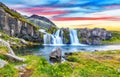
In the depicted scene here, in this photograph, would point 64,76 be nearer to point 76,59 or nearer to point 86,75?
point 86,75

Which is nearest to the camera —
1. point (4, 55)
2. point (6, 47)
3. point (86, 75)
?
point (86, 75)

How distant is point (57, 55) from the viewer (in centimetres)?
8394

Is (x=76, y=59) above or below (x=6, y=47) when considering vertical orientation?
below

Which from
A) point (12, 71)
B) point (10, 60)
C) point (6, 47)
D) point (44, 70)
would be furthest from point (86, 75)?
point (6, 47)

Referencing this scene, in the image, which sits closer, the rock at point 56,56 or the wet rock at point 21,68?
the wet rock at point 21,68

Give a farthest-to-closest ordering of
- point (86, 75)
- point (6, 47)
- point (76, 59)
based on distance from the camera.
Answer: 1. point (76, 59)
2. point (6, 47)
3. point (86, 75)

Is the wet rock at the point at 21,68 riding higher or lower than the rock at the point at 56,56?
higher

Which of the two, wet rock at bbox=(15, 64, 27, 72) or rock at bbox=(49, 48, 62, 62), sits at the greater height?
wet rock at bbox=(15, 64, 27, 72)

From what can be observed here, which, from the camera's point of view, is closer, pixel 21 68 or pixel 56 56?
pixel 21 68

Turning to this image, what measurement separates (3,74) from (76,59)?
49.1 metres

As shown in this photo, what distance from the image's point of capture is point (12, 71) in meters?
35.0

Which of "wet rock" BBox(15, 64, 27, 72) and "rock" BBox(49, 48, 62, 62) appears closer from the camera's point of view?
"wet rock" BBox(15, 64, 27, 72)

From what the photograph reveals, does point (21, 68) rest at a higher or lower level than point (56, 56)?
higher

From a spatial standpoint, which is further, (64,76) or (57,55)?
(57,55)
